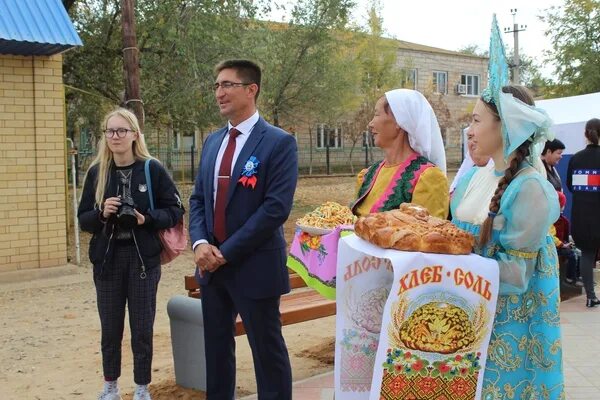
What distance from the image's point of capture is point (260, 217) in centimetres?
340

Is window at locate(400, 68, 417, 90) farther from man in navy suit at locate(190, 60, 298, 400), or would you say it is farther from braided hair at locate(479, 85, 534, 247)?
braided hair at locate(479, 85, 534, 247)

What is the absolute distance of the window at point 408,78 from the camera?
128 feet

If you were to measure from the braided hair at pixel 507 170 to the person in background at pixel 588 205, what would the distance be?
18.1ft

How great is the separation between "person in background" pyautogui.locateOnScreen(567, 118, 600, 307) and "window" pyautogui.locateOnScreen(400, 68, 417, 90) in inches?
1222

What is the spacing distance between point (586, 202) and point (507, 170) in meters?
5.79

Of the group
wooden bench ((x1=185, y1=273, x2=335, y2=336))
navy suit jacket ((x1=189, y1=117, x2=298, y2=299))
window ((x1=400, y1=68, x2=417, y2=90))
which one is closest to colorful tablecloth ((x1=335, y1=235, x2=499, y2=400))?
navy suit jacket ((x1=189, y1=117, x2=298, y2=299))

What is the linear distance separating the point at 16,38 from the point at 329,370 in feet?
18.5

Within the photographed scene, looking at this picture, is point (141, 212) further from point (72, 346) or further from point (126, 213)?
point (72, 346)

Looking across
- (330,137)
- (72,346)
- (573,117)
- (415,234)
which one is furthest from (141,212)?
(330,137)

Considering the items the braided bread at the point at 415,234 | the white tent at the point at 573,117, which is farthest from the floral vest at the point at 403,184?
the white tent at the point at 573,117

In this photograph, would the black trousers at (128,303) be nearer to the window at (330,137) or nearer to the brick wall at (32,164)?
the brick wall at (32,164)

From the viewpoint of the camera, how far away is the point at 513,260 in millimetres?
2477

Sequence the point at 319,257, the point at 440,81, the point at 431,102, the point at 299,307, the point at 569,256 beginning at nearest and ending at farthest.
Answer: the point at 319,257 < the point at 299,307 < the point at 569,256 < the point at 431,102 < the point at 440,81

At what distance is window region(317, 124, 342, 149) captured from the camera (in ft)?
A: 125
